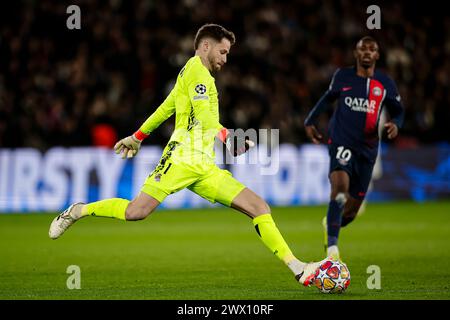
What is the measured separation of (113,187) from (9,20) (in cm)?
495

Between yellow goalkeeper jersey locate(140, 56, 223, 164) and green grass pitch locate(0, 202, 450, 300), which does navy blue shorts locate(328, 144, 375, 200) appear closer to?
green grass pitch locate(0, 202, 450, 300)

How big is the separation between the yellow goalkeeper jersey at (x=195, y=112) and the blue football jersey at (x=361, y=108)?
7.80 ft

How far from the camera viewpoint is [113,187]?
16906mm

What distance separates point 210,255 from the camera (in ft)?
36.1

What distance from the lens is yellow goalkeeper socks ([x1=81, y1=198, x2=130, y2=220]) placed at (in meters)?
7.75

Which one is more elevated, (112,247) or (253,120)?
(253,120)

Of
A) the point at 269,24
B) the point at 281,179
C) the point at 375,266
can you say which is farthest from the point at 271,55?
the point at 375,266

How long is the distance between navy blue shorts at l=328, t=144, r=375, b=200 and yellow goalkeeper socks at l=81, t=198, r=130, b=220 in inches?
106

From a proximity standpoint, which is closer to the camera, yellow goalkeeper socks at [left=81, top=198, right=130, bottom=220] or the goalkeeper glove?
the goalkeeper glove

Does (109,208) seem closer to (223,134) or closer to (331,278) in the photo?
(223,134)

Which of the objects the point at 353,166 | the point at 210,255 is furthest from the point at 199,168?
the point at 210,255

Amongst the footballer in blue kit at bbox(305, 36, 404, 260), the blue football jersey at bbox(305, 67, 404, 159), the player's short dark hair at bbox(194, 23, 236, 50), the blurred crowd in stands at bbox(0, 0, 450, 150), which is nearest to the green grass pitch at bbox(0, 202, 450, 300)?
the footballer in blue kit at bbox(305, 36, 404, 260)

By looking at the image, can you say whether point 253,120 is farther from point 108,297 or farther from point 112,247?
point 108,297

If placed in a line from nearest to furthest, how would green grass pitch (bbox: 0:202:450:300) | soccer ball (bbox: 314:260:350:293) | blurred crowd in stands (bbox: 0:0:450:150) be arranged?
soccer ball (bbox: 314:260:350:293)
green grass pitch (bbox: 0:202:450:300)
blurred crowd in stands (bbox: 0:0:450:150)
